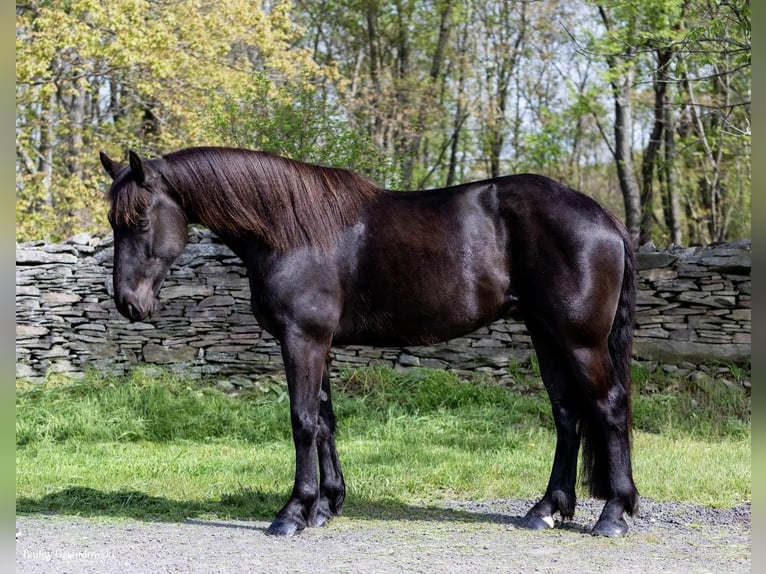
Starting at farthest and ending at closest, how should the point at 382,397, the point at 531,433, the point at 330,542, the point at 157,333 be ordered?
1. the point at 157,333
2. the point at 382,397
3. the point at 531,433
4. the point at 330,542

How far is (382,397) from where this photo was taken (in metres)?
9.17

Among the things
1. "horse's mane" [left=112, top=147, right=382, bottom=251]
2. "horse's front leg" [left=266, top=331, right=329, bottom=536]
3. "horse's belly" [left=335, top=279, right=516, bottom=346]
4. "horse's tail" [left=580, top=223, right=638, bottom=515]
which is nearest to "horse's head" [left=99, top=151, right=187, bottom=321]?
"horse's mane" [left=112, top=147, right=382, bottom=251]

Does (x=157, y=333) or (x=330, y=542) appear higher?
(x=157, y=333)

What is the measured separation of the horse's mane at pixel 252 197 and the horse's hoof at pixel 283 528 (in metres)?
1.55

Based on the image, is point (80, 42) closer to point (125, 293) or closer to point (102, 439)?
point (102, 439)

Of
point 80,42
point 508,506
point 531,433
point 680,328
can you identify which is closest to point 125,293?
point 508,506

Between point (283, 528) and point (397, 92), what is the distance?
16.3 metres

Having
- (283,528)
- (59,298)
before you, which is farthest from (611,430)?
(59,298)

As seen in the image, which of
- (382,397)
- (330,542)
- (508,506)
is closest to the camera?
(330,542)

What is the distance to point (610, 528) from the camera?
4.50 m

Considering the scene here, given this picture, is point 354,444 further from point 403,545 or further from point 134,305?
point 134,305

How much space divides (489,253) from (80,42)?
11.2m

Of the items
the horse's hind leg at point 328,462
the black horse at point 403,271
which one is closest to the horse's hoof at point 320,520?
the black horse at point 403,271

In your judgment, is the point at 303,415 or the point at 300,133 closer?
the point at 303,415
